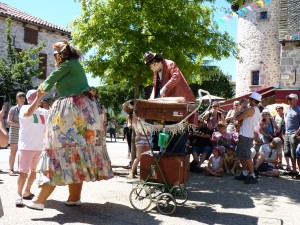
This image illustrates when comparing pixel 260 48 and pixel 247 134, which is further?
pixel 260 48

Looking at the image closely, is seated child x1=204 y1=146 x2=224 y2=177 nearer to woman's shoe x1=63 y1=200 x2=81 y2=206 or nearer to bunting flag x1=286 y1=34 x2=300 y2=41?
woman's shoe x1=63 y1=200 x2=81 y2=206

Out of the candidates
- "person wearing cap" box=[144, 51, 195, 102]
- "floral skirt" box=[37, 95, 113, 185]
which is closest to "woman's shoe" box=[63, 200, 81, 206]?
"floral skirt" box=[37, 95, 113, 185]

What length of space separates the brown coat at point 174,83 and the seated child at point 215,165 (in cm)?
327

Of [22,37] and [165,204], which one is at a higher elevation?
[22,37]

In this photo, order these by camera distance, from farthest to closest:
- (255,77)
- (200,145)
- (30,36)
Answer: (255,77) → (30,36) → (200,145)

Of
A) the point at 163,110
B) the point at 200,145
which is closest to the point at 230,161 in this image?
the point at 200,145

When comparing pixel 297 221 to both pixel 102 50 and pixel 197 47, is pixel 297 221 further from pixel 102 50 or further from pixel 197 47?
pixel 102 50

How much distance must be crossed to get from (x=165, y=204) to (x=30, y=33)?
2555cm

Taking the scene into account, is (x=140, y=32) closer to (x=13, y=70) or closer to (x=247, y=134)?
(x=247, y=134)

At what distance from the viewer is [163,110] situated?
449cm

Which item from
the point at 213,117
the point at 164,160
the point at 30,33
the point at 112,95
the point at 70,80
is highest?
the point at 30,33

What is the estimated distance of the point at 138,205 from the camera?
4680 mm

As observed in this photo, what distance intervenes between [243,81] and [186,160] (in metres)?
26.3

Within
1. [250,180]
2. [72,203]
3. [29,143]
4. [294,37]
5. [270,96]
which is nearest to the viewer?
[72,203]
